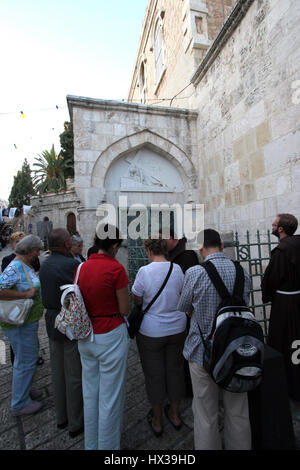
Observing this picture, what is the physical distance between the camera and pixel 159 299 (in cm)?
185

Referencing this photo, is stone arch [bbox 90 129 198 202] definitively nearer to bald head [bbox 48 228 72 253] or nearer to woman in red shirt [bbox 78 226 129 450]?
bald head [bbox 48 228 72 253]

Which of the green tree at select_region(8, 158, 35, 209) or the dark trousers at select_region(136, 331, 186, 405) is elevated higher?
the green tree at select_region(8, 158, 35, 209)

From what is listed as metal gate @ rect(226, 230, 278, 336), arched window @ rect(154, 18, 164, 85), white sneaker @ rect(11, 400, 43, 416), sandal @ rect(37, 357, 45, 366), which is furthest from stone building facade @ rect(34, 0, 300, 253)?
white sneaker @ rect(11, 400, 43, 416)

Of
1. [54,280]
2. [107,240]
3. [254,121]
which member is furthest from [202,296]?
[254,121]

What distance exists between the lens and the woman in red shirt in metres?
1.60

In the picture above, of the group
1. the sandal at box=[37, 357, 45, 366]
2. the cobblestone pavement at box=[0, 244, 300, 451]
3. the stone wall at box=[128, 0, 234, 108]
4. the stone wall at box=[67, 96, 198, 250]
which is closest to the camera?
the cobblestone pavement at box=[0, 244, 300, 451]

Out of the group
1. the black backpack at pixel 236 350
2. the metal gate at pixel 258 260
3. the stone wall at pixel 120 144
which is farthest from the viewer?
the stone wall at pixel 120 144

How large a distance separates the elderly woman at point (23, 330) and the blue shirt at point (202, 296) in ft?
4.99

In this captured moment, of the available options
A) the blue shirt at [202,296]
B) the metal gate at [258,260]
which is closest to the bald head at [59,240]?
the blue shirt at [202,296]

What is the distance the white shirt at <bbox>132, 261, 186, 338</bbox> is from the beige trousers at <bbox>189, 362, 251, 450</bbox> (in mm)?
363

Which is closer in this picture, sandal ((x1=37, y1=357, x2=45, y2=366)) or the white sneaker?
the white sneaker

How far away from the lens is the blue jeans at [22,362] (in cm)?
215

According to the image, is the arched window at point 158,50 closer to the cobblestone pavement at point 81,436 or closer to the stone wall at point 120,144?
the stone wall at point 120,144

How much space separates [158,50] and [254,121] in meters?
8.94
